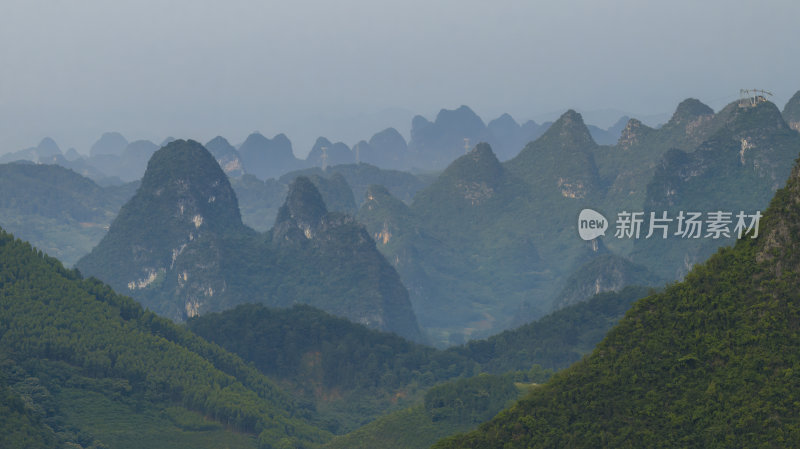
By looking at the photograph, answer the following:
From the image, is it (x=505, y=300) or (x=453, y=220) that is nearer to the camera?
(x=505, y=300)

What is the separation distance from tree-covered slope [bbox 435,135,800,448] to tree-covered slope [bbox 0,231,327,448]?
84.6ft

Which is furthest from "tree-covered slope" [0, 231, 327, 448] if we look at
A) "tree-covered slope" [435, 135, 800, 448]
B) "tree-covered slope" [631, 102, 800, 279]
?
"tree-covered slope" [631, 102, 800, 279]

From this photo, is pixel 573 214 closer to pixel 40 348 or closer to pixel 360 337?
pixel 360 337

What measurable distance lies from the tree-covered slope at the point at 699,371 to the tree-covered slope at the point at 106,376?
25783 millimetres

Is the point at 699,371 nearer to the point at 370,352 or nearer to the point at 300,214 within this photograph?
the point at 370,352

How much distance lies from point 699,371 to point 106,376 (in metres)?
37.7

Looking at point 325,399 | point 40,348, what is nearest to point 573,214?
point 325,399

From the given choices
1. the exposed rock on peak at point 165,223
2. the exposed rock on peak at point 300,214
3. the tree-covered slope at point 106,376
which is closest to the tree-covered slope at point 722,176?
the exposed rock on peak at point 300,214

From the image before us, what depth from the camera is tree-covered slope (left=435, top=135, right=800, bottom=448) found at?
1035 inches

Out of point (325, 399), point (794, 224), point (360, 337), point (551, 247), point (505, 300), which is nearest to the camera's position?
point (794, 224)

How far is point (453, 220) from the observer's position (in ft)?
511

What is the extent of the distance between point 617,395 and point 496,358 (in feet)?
146

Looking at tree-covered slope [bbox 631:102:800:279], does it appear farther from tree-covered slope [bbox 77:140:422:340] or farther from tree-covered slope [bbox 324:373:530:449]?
tree-covered slope [bbox 324:373:530:449]

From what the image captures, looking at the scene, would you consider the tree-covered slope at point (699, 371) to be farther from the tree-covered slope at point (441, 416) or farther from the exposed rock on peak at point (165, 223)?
the exposed rock on peak at point (165, 223)
